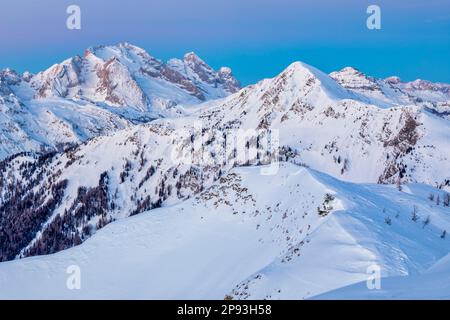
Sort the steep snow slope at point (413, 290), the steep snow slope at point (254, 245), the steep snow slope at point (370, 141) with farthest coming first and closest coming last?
the steep snow slope at point (370, 141) → the steep snow slope at point (254, 245) → the steep snow slope at point (413, 290)

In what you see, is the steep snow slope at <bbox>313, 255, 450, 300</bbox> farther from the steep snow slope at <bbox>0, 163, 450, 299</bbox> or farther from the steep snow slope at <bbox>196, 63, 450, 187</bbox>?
the steep snow slope at <bbox>196, 63, 450, 187</bbox>

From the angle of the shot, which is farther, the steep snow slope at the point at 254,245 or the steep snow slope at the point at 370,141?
the steep snow slope at the point at 370,141

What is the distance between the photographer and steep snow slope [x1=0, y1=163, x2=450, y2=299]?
26.3 meters

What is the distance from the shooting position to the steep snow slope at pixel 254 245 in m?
26.3

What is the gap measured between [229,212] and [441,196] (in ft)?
67.5

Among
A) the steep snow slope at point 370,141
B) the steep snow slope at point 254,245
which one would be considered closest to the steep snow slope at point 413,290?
the steep snow slope at point 254,245

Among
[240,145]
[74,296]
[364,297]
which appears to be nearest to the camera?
[364,297]

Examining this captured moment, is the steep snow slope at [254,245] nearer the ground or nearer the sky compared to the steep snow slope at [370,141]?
nearer the ground

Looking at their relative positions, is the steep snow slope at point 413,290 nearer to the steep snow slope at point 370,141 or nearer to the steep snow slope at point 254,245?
the steep snow slope at point 254,245

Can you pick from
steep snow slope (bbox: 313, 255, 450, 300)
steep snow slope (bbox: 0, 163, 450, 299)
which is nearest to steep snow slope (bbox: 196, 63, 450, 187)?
steep snow slope (bbox: 0, 163, 450, 299)

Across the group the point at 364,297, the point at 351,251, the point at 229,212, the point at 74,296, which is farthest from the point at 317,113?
the point at 364,297

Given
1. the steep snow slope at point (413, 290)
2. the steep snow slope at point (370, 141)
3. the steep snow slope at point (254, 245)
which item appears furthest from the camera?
the steep snow slope at point (370, 141)

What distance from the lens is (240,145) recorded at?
196 metres
